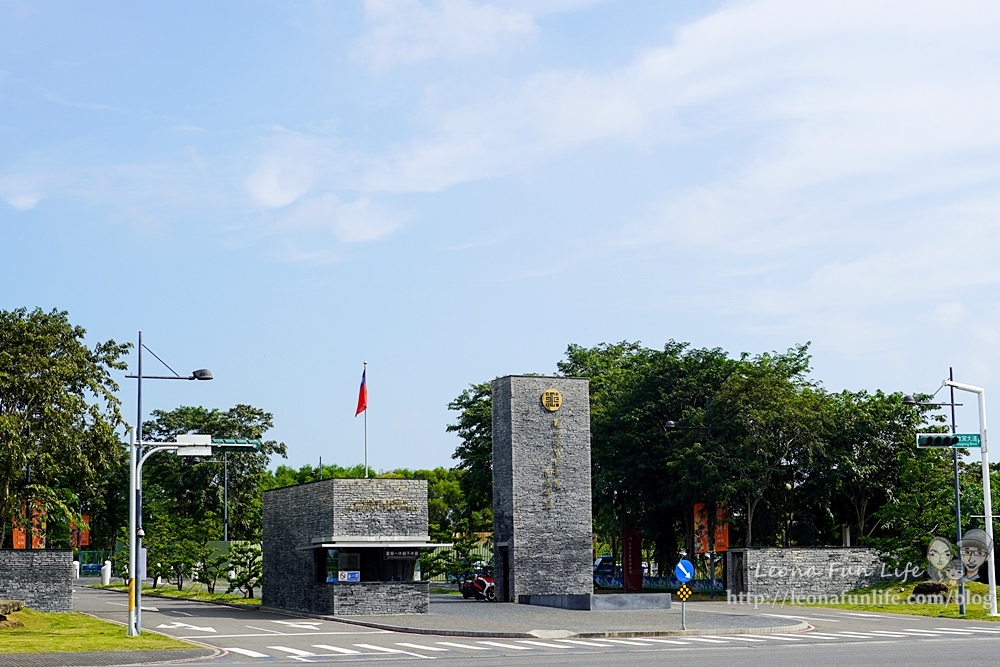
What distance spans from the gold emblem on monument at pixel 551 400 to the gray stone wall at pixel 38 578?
64.9 ft

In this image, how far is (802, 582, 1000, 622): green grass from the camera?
39125 mm

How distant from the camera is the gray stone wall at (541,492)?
49.2m

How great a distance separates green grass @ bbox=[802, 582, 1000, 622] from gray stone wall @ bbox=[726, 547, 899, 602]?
0.70 meters

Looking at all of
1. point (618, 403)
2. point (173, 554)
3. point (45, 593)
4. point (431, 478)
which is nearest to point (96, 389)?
point (45, 593)

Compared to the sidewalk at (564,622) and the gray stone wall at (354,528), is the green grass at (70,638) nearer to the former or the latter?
the sidewalk at (564,622)

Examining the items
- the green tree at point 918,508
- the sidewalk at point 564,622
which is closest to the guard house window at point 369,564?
the sidewalk at point 564,622

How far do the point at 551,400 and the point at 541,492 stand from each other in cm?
393

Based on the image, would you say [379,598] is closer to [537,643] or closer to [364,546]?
[364,546]

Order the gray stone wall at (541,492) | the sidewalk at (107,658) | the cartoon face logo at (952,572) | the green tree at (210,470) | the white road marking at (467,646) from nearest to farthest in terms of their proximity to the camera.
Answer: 1. the sidewalk at (107,658)
2. the white road marking at (467,646)
3. the cartoon face logo at (952,572)
4. the gray stone wall at (541,492)
5. the green tree at (210,470)

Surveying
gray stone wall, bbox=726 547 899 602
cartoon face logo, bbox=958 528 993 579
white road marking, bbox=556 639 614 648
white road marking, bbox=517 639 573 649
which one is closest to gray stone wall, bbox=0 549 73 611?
white road marking, bbox=517 639 573 649

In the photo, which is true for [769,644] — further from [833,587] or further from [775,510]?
[775,510]

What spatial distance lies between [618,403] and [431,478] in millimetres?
53926

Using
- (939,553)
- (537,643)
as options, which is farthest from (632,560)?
(537,643)

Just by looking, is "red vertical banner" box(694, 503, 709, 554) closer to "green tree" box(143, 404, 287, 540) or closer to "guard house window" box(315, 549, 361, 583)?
"guard house window" box(315, 549, 361, 583)
